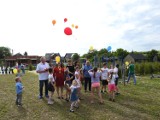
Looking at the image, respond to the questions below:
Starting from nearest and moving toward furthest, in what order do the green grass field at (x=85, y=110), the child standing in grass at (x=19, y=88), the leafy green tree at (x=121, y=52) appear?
the green grass field at (x=85, y=110) < the child standing in grass at (x=19, y=88) < the leafy green tree at (x=121, y=52)


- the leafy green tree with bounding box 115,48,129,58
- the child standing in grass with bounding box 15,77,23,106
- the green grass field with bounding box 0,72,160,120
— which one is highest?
the leafy green tree with bounding box 115,48,129,58

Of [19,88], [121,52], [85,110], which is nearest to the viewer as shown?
[85,110]

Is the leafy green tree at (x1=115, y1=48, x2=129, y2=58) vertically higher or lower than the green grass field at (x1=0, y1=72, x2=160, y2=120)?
higher

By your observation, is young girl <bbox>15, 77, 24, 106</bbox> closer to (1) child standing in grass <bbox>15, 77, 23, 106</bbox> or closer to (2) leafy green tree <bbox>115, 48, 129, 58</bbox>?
(1) child standing in grass <bbox>15, 77, 23, 106</bbox>

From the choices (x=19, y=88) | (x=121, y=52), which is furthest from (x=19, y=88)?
(x=121, y=52)

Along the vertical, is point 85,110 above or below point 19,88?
below

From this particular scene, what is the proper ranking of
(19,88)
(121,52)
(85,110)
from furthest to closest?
(121,52) → (19,88) → (85,110)

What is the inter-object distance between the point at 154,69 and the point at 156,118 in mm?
26283

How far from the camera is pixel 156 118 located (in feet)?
29.1

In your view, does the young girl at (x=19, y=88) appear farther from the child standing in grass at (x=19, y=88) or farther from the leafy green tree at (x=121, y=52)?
the leafy green tree at (x=121, y=52)

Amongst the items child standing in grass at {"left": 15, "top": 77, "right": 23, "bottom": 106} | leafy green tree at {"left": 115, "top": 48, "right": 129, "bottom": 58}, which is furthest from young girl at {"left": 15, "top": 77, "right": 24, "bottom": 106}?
leafy green tree at {"left": 115, "top": 48, "right": 129, "bottom": 58}

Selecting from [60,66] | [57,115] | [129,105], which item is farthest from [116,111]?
[60,66]

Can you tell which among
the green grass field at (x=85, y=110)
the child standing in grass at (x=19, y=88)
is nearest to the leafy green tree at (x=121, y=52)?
the green grass field at (x=85, y=110)

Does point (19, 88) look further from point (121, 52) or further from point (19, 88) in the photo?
point (121, 52)
